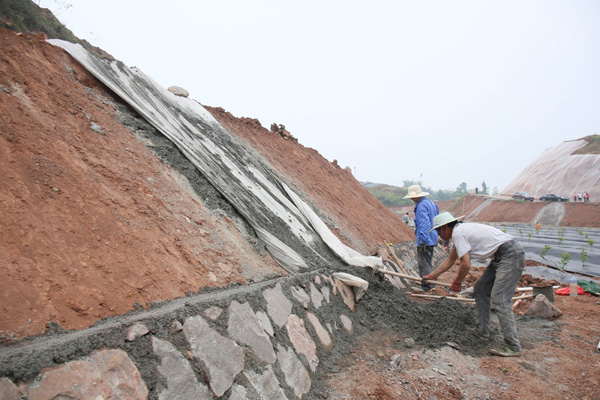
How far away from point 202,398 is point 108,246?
1.31 metres

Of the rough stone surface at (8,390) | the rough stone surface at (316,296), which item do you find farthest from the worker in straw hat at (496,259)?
the rough stone surface at (8,390)

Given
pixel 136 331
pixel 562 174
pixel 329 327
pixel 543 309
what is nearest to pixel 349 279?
pixel 329 327

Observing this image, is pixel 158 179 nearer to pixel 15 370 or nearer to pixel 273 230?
pixel 273 230

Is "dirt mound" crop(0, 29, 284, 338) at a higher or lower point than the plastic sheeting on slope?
lower

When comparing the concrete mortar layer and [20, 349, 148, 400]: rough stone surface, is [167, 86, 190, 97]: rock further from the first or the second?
[20, 349, 148, 400]: rough stone surface

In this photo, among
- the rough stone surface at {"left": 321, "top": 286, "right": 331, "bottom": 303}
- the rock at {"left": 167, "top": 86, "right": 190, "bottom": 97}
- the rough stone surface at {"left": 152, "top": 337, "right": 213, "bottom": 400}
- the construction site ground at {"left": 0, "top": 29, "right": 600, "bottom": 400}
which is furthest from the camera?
the rock at {"left": 167, "top": 86, "right": 190, "bottom": 97}

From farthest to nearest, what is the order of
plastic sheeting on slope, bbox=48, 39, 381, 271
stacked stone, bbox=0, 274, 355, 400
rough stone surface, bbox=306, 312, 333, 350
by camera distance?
1. plastic sheeting on slope, bbox=48, 39, 381, 271
2. rough stone surface, bbox=306, 312, 333, 350
3. stacked stone, bbox=0, 274, 355, 400

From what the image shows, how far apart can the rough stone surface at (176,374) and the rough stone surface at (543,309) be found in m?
4.88

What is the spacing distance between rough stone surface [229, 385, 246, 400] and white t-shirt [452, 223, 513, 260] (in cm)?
272

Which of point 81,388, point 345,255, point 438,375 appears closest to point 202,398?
point 81,388

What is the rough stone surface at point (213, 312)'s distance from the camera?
2.35 meters

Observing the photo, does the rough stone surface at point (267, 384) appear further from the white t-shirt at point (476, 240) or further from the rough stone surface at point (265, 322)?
the white t-shirt at point (476, 240)

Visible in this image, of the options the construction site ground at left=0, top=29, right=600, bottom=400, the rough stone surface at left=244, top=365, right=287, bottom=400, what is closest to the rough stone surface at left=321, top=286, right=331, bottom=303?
the construction site ground at left=0, top=29, right=600, bottom=400

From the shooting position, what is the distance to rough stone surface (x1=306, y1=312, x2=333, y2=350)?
3346 mm
